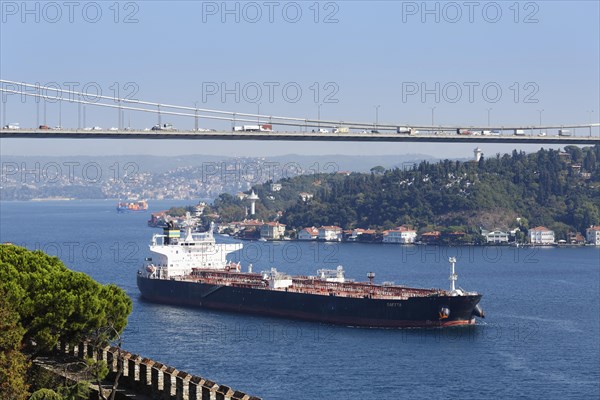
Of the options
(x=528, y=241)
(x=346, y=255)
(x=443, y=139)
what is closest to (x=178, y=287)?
(x=443, y=139)

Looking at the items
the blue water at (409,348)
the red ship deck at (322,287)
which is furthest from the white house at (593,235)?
the red ship deck at (322,287)

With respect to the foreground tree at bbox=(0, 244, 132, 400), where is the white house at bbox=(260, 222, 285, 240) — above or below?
above

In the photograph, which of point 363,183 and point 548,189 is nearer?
point 548,189

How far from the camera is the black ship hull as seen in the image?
3506 centimetres

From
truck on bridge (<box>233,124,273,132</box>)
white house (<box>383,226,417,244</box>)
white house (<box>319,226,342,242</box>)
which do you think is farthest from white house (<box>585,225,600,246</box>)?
truck on bridge (<box>233,124,273,132</box>)

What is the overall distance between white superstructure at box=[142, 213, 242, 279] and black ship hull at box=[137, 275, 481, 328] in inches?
168

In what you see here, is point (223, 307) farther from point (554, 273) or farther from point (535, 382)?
point (554, 273)

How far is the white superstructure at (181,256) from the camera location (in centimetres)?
4609

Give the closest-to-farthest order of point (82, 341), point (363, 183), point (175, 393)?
point (175, 393) → point (82, 341) → point (363, 183)

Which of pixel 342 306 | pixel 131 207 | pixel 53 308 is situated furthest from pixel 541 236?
pixel 131 207

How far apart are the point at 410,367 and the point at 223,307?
1427 cm

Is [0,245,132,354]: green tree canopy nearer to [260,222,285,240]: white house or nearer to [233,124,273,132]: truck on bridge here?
[233,124,273,132]: truck on bridge

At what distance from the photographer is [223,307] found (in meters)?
40.8

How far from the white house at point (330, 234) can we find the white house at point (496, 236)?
1140cm
